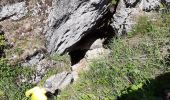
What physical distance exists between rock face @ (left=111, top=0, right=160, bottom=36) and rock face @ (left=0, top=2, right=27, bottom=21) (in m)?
2.01

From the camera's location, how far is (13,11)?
701cm

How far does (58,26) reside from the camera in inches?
279

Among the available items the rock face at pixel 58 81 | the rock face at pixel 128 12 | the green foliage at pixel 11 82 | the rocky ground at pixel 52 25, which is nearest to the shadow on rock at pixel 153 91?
the rock face at pixel 58 81

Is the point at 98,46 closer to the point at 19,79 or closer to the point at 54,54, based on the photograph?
the point at 54,54

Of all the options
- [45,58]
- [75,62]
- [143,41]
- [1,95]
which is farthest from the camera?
[75,62]

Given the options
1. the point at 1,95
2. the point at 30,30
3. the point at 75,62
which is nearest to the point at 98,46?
the point at 75,62

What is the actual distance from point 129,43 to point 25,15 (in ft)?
7.37

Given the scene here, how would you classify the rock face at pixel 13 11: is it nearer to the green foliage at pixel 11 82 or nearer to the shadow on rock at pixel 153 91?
the green foliage at pixel 11 82

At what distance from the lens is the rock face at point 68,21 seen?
703 cm

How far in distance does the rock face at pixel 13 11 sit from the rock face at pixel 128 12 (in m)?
2.01

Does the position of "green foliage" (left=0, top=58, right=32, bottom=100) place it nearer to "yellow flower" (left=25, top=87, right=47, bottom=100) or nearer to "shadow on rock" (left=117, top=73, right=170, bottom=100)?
"shadow on rock" (left=117, top=73, right=170, bottom=100)

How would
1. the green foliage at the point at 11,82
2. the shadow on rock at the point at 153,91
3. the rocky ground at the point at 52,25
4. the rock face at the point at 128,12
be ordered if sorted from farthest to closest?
the rock face at the point at 128,12 < the rocky ground at the point at 52,25 < the green foliage at the point at 11,82 < the shadow on rock at the point at 153,91

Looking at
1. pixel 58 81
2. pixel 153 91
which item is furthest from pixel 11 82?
pixel 153 91

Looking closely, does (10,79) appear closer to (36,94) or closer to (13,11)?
(13,11)
